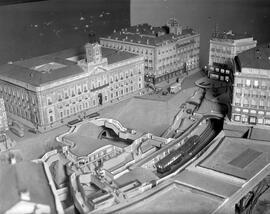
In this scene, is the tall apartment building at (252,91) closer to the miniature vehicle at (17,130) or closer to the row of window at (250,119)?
the row of window at (250,119)

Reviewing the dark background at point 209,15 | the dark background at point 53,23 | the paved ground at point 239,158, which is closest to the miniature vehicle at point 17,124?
the dark background at point 53,23

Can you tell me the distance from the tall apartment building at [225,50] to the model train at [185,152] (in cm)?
1892

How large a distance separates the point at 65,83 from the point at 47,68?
321 inches

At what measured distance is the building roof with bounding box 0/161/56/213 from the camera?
4540 centimetres

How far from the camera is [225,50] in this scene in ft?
323

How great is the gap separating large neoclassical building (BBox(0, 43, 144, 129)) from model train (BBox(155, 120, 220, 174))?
873 inches

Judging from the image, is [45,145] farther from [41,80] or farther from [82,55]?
[82,55]

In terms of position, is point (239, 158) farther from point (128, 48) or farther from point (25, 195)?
point (128, 48)

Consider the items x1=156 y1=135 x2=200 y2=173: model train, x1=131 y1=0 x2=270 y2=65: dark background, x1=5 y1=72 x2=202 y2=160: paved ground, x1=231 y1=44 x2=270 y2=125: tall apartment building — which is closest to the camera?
x1=156 y1=135 x2=200 y2=173: model train

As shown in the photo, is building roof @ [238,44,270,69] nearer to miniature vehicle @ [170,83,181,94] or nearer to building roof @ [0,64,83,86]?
miniature vehicle @ [170,83,181,94]

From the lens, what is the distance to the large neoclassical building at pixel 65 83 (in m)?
79.3

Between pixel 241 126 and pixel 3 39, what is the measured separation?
221ft

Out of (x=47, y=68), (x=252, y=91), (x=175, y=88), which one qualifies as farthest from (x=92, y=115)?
(x=252, y=91)

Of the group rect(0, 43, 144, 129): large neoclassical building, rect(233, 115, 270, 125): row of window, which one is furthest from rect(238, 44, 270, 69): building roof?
rect(0, 43, 144, 129): large neoclassical building
